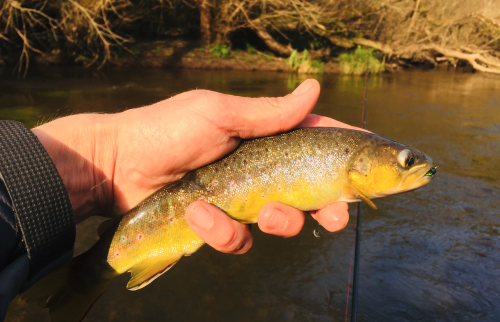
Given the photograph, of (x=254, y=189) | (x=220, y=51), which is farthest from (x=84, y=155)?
(x=220, y=51)

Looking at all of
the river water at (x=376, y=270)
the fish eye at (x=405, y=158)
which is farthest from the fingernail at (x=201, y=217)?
the fish eye at (x=405, y=158)

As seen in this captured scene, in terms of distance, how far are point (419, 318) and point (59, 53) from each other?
20.7m

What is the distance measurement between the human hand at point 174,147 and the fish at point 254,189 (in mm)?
137

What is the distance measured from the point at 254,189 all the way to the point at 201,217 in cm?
43

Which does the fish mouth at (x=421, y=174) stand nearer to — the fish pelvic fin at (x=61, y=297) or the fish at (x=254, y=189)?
the fish at (x=254, y=189)

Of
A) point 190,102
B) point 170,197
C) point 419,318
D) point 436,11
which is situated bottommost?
point 419,318

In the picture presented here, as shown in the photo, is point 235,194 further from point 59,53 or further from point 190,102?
point 59,53

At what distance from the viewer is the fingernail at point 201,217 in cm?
256

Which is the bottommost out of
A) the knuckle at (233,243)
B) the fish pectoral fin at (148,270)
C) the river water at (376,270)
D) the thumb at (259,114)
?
the river water at (376,270)

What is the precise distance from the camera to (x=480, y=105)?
42.2ft

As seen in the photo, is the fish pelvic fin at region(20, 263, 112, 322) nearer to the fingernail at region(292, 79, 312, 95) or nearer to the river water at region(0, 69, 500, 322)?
the river water at region(0, 69, 500, 322)

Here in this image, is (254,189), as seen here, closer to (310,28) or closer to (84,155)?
(84,155)

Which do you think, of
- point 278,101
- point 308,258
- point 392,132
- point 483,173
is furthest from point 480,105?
point 278,101

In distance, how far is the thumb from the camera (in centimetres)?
280
